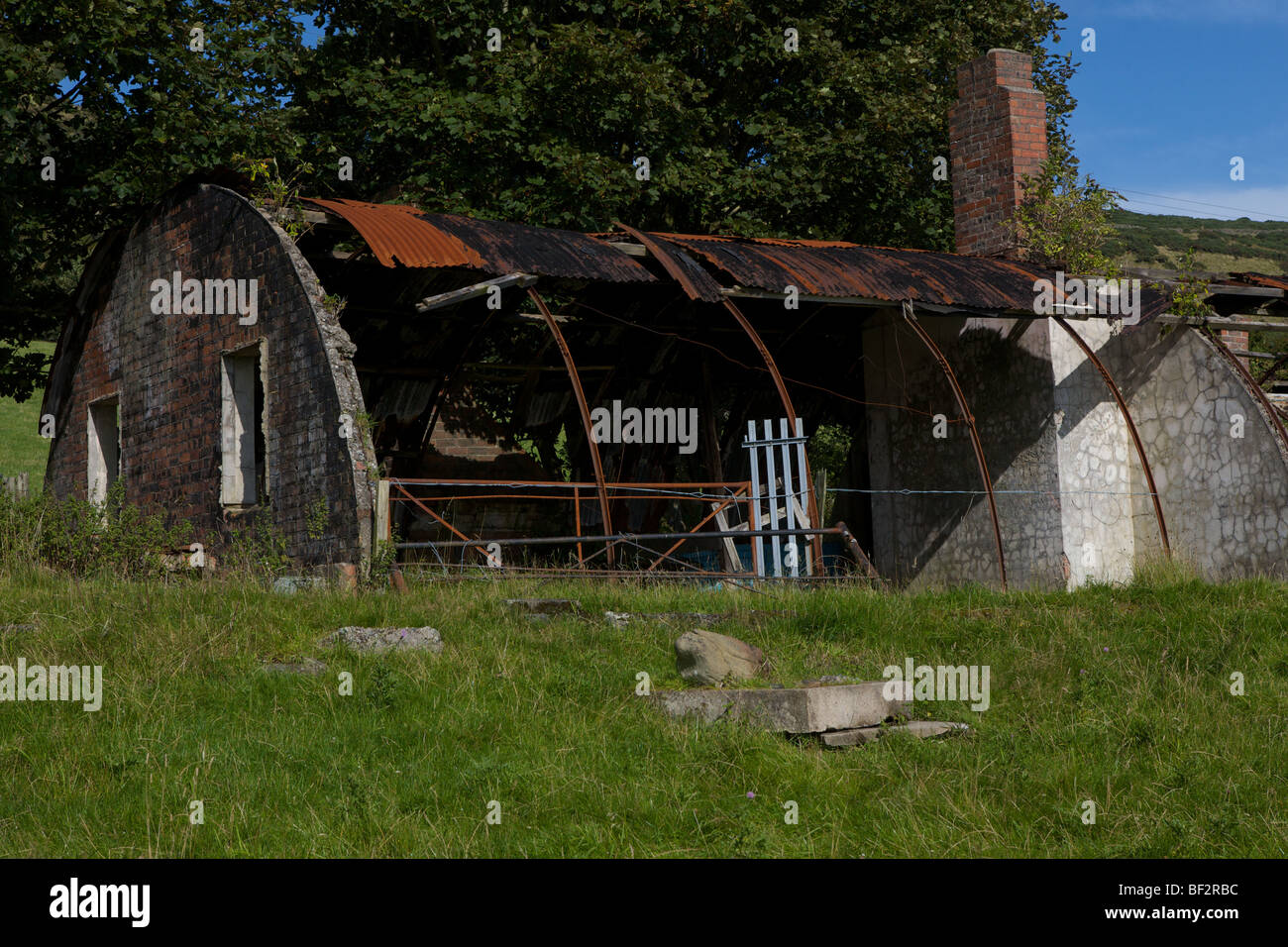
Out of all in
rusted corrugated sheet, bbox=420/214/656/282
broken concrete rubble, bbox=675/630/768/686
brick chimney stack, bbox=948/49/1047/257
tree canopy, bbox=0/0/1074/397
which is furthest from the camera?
tree canopy, bbox=0/0/1074/397

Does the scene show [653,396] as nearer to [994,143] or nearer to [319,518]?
[994,143]

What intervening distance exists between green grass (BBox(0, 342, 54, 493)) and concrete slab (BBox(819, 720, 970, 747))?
26105 millimetres

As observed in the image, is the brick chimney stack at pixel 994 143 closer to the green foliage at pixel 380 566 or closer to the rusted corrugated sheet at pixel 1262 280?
the rusted corrugated sheet at pixel 1262 280

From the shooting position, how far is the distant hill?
239ft


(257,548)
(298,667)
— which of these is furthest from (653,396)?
(298,667)

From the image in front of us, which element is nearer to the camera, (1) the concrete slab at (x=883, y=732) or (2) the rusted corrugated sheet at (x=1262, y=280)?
(1) the concrete slab at (x=883, y=732)

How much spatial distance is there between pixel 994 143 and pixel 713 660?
11.3 m

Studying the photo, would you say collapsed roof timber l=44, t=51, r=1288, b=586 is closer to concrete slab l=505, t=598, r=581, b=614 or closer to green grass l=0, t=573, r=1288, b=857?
concrete slab l=505, t=598, r=581, b=614

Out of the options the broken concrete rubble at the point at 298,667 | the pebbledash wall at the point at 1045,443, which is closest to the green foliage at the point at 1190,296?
the pebbledash wall at the point at 1045,443

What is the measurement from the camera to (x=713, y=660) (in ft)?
24.2

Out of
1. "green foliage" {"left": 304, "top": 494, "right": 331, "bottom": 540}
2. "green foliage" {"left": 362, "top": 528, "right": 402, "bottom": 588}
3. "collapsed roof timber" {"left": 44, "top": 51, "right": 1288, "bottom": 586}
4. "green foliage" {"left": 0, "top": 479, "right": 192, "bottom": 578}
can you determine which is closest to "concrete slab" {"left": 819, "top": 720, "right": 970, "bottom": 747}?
"collapsed roof timber" {"left": 44, "top": 51, "right": 1288, "bottom": 586}

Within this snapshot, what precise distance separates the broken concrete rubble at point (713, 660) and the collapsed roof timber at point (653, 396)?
378cm

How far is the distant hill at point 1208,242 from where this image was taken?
7275 cm
